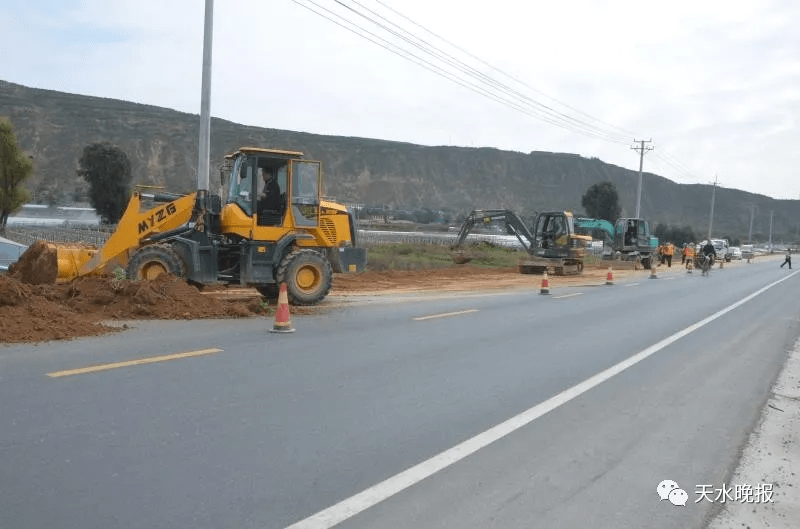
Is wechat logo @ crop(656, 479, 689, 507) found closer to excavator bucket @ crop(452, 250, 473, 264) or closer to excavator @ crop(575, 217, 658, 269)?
excavator bucket @ crop(452, 250, 473, 264)

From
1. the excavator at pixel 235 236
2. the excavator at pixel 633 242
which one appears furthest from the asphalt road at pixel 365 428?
the excavator at pixel 633 242

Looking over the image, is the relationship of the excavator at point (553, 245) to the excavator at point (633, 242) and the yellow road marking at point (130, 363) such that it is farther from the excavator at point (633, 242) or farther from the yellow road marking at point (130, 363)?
the yellow road marking at point (130, 363)

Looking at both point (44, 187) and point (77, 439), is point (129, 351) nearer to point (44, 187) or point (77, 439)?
point (77, 439)

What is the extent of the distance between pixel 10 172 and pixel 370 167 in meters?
87.9

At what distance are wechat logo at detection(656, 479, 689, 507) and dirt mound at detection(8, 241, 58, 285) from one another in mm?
11866

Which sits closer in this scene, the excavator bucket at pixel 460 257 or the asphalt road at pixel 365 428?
the asphalt road at pixel 365 428

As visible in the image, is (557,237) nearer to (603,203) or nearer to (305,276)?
(305,276)

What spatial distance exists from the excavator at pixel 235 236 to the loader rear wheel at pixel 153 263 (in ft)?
0.06

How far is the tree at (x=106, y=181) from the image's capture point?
5709 centimetres

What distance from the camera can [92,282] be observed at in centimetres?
1253

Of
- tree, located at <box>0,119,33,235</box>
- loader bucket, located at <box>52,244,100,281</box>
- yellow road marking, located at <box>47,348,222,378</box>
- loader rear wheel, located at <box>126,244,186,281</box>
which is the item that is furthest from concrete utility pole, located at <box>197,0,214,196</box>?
tree, located at <box>0,119,33,235</box>

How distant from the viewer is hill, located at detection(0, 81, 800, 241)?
9350cm

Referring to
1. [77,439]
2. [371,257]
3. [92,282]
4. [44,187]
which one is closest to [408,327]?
[92,282]

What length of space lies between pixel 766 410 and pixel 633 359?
256 centimetres
